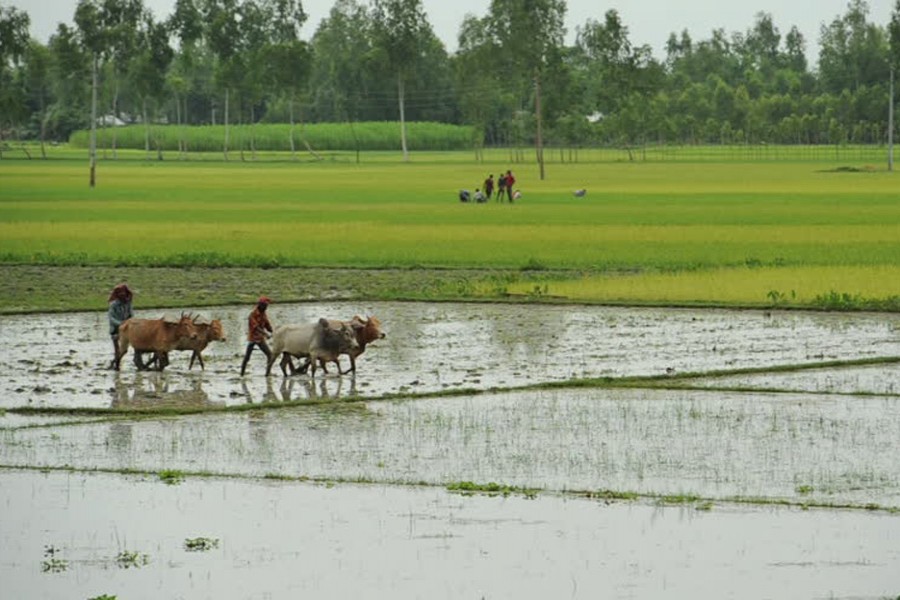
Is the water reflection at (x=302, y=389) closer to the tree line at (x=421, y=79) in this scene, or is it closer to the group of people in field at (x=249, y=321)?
the group of people in field at (x=249, y=321)

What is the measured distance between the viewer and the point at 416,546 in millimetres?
11867

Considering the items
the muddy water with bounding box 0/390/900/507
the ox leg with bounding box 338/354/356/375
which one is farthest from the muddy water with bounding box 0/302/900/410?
the muddy water with bounding box 0/390/900/507

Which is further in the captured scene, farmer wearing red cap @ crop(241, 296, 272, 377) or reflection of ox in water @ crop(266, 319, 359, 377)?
farmer wearing red cap @ crop(241, 296, 272, 377)

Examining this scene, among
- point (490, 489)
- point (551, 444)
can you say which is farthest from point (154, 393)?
point (490, 489)

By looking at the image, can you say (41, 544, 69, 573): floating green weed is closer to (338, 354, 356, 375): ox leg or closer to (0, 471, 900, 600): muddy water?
(0, 471, 900, 600): muddy water

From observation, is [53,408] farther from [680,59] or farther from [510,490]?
[680,59]

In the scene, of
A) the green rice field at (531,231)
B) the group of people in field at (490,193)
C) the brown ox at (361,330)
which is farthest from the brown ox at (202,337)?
the group of people in field at (490,193)

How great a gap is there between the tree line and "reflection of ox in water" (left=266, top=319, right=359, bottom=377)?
60854 millimetres

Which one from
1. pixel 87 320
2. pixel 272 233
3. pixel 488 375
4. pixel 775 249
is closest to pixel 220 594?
pixel 488 375

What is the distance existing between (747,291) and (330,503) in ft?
52.8

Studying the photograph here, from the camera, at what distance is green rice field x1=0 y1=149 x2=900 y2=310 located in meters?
29.9

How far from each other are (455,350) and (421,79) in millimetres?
127429

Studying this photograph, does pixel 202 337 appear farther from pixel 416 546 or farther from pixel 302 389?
pixel 416 546

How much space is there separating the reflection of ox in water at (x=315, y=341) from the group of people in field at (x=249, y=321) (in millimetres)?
168
